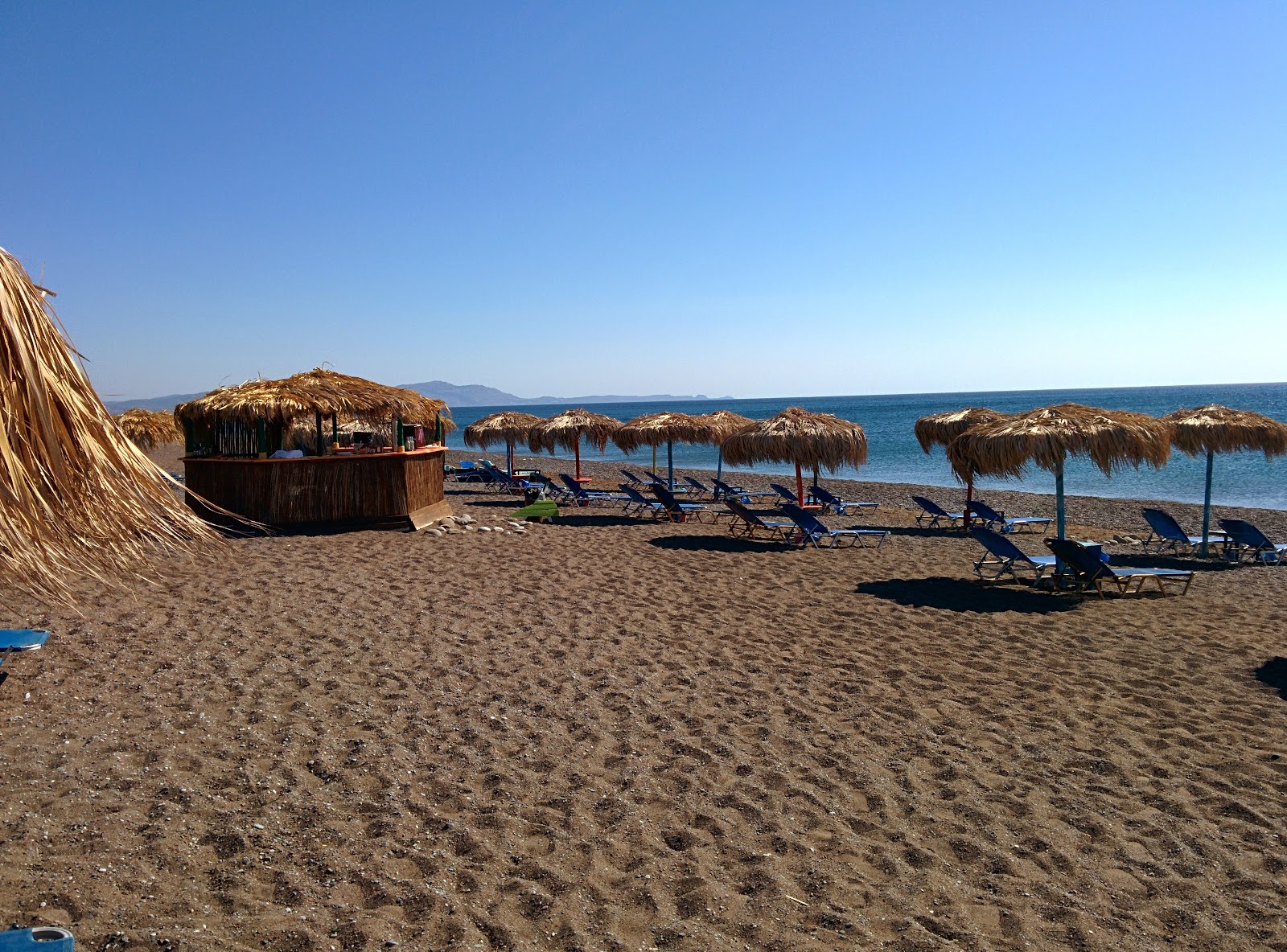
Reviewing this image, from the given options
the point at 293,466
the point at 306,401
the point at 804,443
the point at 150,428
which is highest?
the point at 306,401

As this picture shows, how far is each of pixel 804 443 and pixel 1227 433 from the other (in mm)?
5512

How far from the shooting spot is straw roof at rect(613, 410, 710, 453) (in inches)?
637

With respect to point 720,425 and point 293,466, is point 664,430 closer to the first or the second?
point 720,425

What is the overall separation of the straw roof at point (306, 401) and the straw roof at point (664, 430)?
15.4 feet

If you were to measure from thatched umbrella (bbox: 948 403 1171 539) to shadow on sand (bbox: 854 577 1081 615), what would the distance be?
1.15 meters

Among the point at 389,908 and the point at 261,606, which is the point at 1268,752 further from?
the point at 261,606

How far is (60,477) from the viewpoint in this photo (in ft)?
6.76

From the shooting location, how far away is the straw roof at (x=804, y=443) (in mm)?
12461

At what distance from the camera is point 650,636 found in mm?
6281

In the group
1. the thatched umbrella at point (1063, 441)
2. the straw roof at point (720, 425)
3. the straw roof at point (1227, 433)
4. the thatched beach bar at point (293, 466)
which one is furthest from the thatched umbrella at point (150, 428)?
the straw roof at point (1227, 433)

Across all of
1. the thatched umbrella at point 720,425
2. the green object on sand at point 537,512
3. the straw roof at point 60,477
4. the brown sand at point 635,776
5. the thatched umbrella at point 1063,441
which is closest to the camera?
the straw roof at point 60,477

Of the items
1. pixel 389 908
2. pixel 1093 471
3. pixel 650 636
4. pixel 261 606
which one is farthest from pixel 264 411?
pixel 1093 471

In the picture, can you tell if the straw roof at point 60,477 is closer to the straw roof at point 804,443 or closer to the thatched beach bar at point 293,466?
the thatched beach bar at point 293,466

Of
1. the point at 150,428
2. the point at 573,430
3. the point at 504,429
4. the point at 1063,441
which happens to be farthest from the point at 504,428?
the point at 1063,441
